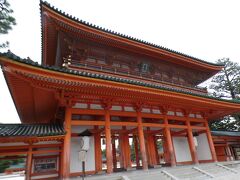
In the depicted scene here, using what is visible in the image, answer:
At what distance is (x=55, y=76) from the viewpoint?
6.09 m

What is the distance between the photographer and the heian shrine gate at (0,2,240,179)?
6.44 m

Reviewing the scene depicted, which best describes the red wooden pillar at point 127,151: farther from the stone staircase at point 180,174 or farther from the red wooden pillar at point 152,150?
the red wooden pillar at point 152,150

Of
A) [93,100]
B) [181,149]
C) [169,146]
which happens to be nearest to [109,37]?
[93,100]

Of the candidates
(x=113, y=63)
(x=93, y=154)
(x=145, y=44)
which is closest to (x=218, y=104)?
(x=145, y=44)

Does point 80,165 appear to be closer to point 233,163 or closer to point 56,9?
point 56,9

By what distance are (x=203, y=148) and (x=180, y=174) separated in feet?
17.9

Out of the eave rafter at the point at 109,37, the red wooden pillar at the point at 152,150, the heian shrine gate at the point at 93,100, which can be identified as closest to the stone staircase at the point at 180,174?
the heian shrine gate at the point at 93,100

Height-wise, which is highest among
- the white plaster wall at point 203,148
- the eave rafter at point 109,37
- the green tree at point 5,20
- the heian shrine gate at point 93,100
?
the green tree at point 5,20

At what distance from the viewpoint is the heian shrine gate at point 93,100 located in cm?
644

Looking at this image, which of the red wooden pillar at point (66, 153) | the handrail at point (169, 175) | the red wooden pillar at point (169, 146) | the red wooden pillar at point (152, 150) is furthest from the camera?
the red wooden pillar at point (152, 150)

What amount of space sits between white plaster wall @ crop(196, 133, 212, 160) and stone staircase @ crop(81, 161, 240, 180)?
6.17 ft

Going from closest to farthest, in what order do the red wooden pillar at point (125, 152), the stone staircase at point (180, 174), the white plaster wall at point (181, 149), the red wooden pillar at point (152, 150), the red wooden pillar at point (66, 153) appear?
the red wooden pillar at point (66, 153), the stone staircase at point (180, 174), the red wooden pillar at point (125, 152), the red wooden pillar at point (152, 150), the white plaster wall at point (181, 149)

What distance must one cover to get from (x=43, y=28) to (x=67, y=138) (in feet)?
18.4

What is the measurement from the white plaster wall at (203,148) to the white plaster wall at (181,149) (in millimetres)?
1183
